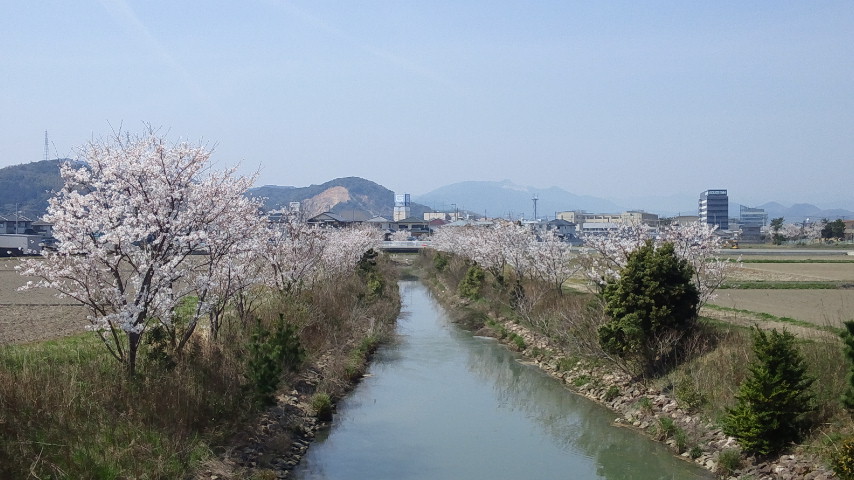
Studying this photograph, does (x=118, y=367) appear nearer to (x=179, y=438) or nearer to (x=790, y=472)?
(x=179, y=438)

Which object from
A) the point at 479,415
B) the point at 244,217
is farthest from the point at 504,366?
the point at 244,217

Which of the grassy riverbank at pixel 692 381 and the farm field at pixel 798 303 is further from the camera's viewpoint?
the farm field at pixel 798 303

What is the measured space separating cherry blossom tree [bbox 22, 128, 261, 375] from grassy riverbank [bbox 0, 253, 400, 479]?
2.05 feet

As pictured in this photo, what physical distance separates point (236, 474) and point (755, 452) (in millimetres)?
8074

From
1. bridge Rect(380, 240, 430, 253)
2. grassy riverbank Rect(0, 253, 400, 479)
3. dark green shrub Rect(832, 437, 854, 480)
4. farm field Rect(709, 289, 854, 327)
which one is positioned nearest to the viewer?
grassy riverbank Rect(0, 253, 400, 479)

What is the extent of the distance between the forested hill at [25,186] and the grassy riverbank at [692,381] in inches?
2824

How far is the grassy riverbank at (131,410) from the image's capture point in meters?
8.85

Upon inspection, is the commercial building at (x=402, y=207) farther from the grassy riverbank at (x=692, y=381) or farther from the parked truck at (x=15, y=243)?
the grassy riverbank at (x=692, y=381)

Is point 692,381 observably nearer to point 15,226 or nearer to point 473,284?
point 473,284

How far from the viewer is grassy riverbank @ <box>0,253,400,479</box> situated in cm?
885

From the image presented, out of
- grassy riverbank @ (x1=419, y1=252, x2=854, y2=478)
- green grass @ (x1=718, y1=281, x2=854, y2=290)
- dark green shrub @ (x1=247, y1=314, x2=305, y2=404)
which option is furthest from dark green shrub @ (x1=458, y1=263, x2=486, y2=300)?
dark green shrub @ (x1=247, y1=314, x2=305, y2=404)

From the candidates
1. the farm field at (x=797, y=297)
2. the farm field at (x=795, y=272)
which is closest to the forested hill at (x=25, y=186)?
the farm field at (x=795, y=272)

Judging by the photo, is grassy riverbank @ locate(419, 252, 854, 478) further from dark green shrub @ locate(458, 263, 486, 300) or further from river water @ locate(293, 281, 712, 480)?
dark green shrub @ locate(458, 263, 486, 300)

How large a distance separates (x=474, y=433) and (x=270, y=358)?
4.60m
